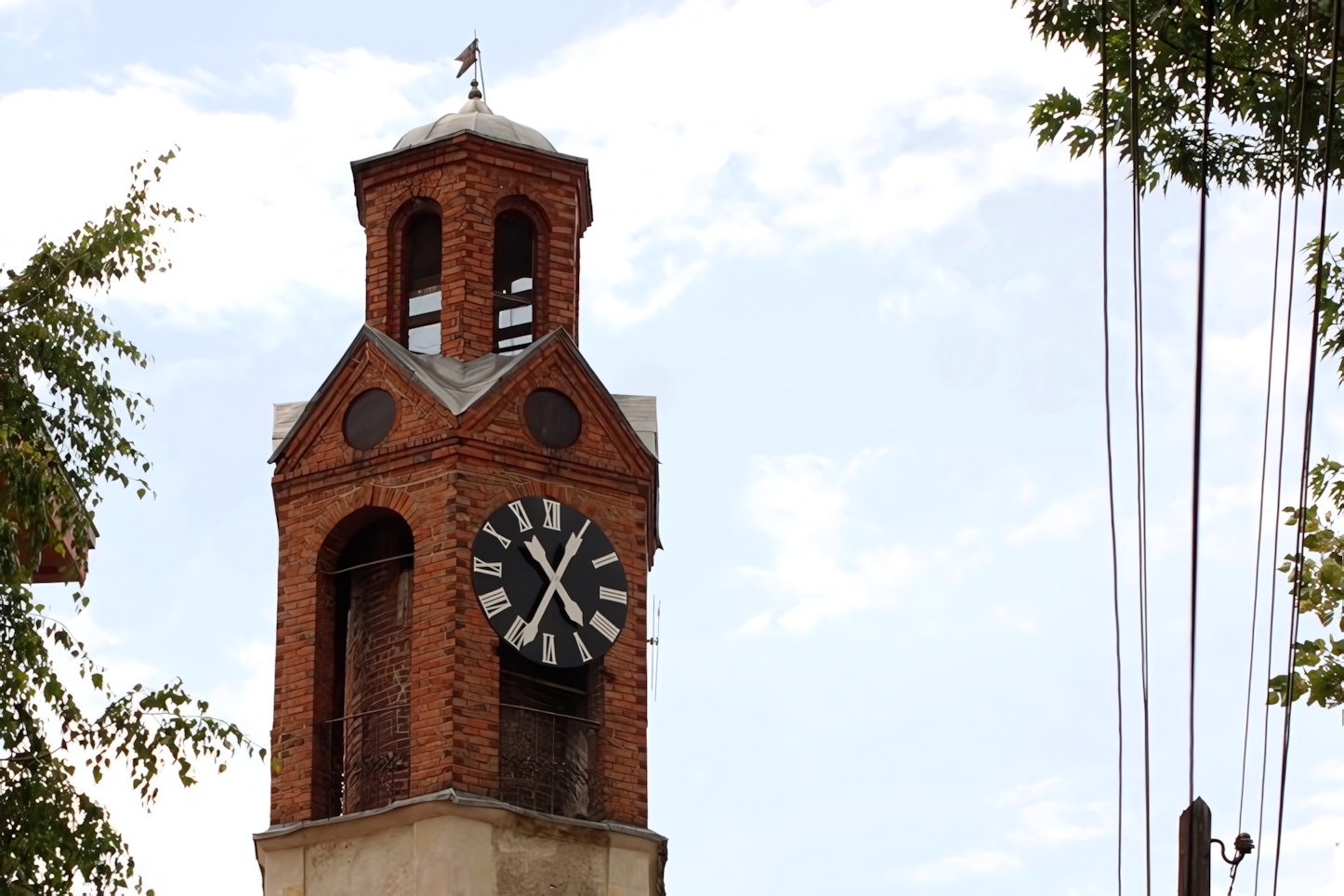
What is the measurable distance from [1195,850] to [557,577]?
569 inches

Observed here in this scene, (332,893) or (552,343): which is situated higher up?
(552,343)

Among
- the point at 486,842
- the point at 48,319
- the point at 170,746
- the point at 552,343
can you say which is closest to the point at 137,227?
the point at 48,319

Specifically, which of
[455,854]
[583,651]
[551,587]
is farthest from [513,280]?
[455,854]

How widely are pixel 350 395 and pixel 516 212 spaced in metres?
2.95

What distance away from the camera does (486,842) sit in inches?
1072

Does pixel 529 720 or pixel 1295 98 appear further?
pixel 529 720

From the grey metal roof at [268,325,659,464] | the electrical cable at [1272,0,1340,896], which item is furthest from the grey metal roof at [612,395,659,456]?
the electrical cable at [1272,0,1340,896]

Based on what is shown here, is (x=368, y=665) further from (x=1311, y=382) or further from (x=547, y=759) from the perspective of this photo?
(x=1311, y=382)

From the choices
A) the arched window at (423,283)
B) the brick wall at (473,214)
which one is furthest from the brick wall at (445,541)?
the brick wall at (473,214)

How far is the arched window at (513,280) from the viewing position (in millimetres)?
31391

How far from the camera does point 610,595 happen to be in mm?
29375

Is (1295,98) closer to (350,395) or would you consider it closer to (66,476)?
(66,476)

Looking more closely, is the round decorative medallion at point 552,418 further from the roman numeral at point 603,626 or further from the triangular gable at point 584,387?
the roman numeral at point 603,626

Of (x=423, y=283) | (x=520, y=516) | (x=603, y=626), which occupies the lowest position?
(x=603, y=626)
